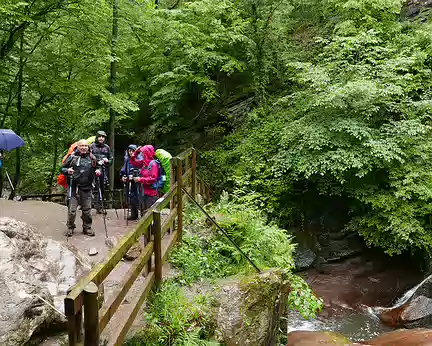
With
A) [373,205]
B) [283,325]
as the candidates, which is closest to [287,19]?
[373,205]

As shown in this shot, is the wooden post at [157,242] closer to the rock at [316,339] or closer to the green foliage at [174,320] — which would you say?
the green foliage at [174,320]

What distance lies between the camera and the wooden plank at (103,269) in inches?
104

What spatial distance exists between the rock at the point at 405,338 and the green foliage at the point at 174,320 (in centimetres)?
672

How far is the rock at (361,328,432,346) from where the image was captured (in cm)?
905

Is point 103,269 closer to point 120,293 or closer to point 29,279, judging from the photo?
point 120,293

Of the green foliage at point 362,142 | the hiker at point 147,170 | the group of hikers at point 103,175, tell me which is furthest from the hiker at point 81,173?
the green foliage at point 362,142

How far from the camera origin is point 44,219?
9539 mm

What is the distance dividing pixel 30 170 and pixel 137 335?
19.5m

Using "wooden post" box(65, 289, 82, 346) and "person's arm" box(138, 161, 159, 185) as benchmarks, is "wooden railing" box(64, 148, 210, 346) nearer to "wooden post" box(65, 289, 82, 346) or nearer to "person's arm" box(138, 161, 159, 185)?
"wooden post" box(65, 289, 82, 346)

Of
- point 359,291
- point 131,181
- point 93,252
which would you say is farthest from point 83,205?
point 359,291

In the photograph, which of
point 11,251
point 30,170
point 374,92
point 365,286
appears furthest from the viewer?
point 30,170

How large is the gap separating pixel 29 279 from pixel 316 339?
23.0ft

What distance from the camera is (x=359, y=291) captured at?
12641mm

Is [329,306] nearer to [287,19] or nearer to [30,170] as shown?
[287,19]
